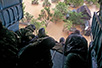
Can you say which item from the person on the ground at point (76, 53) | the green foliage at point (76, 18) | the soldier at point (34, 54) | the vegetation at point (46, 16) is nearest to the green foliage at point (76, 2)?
the green foliage at point (76, 18)

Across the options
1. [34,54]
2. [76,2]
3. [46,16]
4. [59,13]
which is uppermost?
[34,54]

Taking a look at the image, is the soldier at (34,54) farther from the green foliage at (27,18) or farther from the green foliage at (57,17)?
the green foliage at (27,18)

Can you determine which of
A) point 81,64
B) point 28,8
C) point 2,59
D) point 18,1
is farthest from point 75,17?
point 2,59

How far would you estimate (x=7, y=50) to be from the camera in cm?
75

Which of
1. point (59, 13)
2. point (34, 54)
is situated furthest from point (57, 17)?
point (34, 54)

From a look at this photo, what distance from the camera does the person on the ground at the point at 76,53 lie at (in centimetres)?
95

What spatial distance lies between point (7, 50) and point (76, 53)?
0.57 meters

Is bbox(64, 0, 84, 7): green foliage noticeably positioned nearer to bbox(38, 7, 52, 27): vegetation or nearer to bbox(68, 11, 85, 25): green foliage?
bbox(68, 11, 85, 25): green foliage

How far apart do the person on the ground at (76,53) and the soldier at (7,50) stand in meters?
0.43

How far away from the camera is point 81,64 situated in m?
0.95

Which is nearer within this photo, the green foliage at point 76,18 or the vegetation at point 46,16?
the green foliage at point 76,18

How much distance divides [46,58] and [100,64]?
14.5 inches

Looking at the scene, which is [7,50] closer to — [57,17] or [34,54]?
[34,54]

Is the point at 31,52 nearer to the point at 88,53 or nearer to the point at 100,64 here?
the point at 100,64
